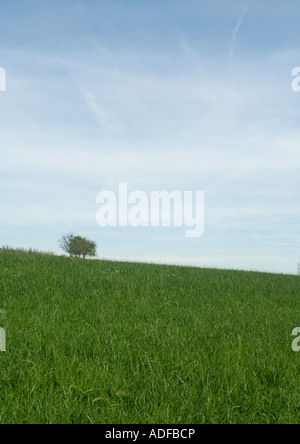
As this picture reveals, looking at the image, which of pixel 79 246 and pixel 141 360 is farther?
pixel 79 246

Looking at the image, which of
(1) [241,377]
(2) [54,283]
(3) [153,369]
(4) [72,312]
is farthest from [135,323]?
(2) [54,283]

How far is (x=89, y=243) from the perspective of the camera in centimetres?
6362

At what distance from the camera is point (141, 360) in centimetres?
556

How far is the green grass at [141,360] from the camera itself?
4.38 meters

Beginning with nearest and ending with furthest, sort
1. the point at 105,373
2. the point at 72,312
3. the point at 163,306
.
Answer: the point at 105,373, the point at 72,312, the point at 163,306

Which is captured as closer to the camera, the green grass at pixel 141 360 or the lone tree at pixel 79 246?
the green grass at pixel 141 360

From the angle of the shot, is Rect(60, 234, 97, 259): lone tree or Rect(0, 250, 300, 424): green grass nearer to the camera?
Rect(0, 250, 300, 424): green grass

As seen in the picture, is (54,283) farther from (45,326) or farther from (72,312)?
(45,326)

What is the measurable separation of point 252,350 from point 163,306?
2.90m

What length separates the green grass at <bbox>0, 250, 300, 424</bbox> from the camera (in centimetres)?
438
